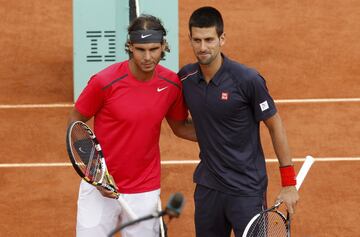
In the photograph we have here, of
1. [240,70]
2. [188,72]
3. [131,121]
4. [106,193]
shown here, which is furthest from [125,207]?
[240,70]

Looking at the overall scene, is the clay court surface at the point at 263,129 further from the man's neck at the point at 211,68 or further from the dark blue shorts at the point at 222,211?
the man's neck at the point at 211,68

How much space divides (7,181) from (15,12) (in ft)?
14.9

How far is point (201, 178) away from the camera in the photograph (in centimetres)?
736

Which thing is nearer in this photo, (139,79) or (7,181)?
(139,79)

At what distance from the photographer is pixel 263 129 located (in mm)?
12242

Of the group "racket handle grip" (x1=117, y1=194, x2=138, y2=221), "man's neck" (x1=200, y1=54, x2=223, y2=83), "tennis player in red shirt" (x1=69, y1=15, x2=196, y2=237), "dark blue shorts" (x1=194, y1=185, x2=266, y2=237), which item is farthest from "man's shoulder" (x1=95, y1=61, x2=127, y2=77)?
"dark blue shorts" (x1=194, y1=185, x2=266, y2=237)

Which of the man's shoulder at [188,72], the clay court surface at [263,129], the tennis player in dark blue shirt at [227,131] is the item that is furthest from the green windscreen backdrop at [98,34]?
the tennis player in dark blue shirt at [227,131]

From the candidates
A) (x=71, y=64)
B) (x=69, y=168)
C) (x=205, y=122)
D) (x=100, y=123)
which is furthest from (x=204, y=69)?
(x=71, y=64)

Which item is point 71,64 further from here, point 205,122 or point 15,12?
point 205,122

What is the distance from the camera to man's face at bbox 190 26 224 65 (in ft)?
22.9

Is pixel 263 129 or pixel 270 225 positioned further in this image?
pixel 263 129

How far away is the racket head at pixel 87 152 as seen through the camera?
6977 mm

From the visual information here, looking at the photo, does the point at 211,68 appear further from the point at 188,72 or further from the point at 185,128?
the point at 185,128

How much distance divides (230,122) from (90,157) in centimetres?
99
